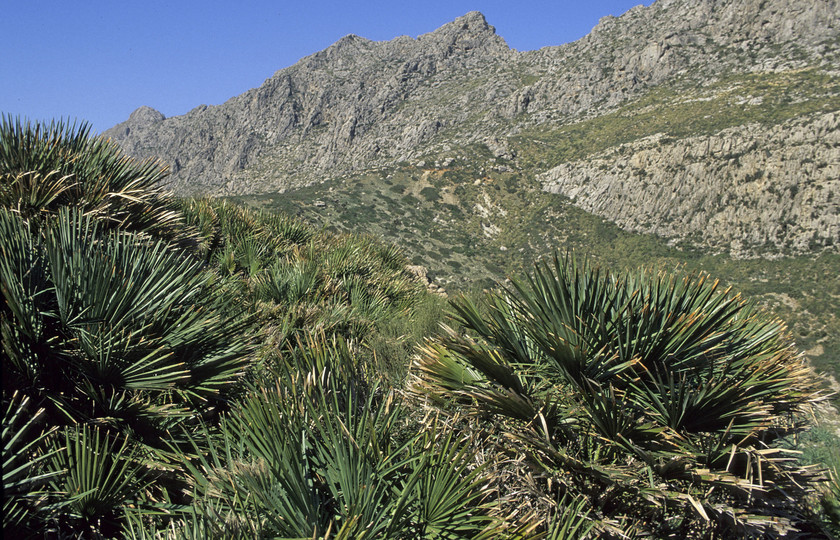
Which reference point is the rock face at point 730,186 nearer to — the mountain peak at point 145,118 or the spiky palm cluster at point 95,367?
the spiky palm cluster at point 95,367

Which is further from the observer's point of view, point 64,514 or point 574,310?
point 574,310

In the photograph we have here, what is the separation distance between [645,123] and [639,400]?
176 feet

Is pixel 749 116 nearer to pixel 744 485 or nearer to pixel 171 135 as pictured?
pixel 744 485

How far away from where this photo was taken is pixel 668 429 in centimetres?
335

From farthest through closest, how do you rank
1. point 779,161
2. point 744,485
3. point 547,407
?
point 779,161 < point 547,407 < point 744,485

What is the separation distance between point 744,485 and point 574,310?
152cm

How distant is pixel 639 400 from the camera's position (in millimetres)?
3615

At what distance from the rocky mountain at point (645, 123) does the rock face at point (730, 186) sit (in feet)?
0.36

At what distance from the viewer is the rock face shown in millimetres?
36938

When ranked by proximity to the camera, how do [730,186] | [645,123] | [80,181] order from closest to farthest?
[80,181] → [730,186] → [645,123]

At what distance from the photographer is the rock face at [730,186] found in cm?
3694

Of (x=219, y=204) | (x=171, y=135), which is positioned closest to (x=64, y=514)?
(x=219, y=204)

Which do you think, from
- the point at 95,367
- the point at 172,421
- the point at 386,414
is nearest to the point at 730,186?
the point at 386,414

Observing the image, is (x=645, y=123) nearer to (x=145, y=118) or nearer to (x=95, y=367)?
(x=95, y=367)
